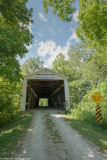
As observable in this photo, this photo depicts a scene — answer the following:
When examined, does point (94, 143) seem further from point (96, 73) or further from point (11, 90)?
point (96, 73)

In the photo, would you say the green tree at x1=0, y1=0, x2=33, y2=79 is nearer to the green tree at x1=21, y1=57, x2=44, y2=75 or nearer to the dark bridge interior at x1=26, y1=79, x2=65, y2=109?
the dark bridge interior at x1=26, y1=79, x2=65, y2=109

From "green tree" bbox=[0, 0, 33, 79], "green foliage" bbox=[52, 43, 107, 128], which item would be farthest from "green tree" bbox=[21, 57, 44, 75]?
"green tree" bbox=[0, 0, 33, 79]

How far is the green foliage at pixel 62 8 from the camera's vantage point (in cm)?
506

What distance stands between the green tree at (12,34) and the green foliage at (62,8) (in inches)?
103

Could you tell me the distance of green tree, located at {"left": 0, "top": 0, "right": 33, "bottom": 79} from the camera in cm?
503

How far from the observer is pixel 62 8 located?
5.24 metres

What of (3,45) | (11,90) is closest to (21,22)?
(3,45)

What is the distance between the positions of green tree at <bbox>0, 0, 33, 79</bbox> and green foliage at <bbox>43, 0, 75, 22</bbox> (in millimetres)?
2611

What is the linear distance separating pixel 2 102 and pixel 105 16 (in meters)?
8.61

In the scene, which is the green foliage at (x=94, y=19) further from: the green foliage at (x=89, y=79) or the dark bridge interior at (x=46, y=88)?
the dark bridge interior at (x=46, y=88)

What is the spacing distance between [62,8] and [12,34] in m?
3.56

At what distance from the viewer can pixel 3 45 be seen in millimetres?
4992

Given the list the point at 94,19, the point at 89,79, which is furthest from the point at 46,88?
the point at 94,19

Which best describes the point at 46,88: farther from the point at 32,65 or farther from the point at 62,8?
the point at 32,65
